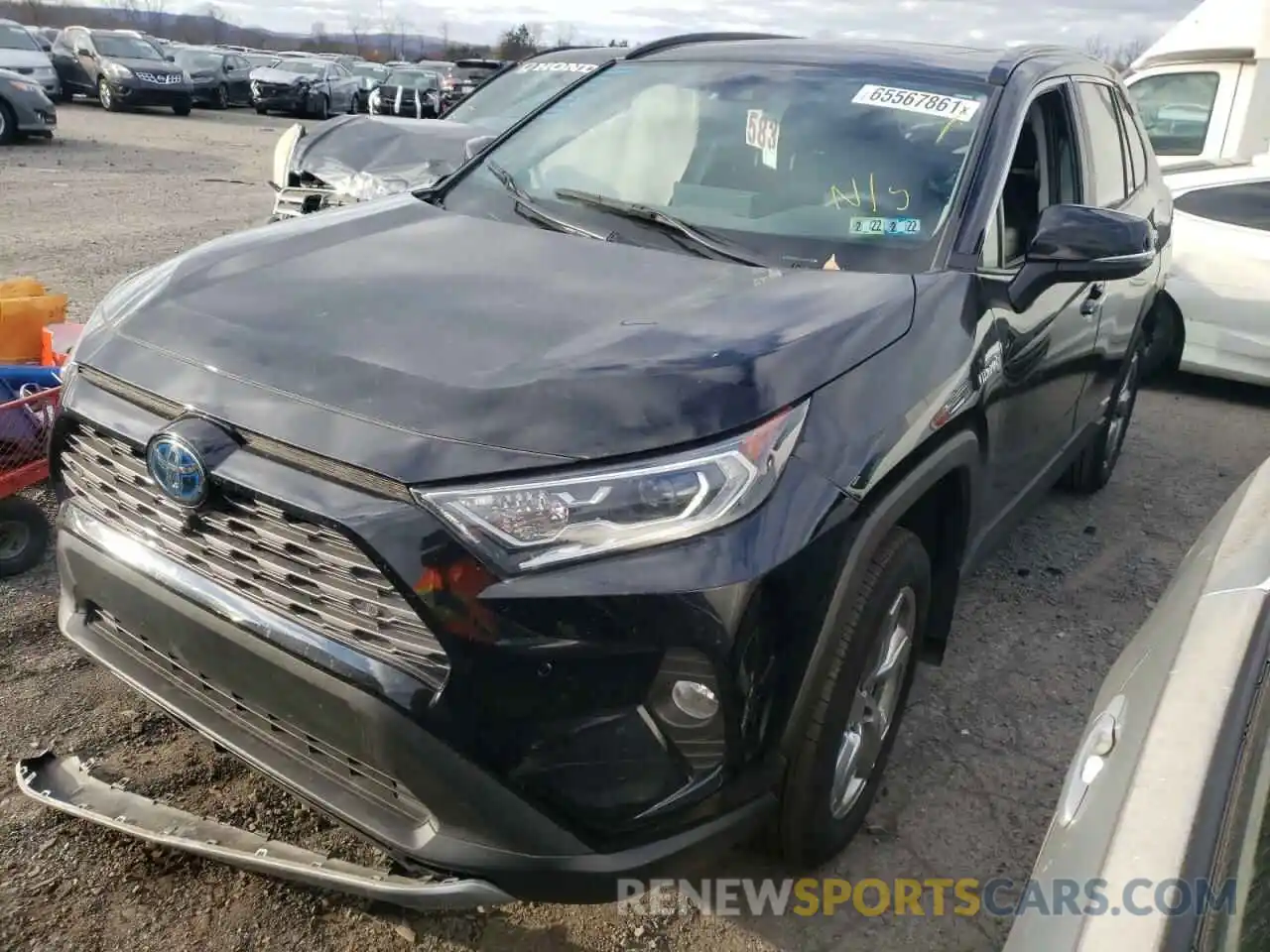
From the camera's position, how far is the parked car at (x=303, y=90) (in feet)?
88.5

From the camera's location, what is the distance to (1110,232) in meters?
2.71

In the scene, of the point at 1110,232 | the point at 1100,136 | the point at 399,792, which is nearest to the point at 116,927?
the point at 399,792

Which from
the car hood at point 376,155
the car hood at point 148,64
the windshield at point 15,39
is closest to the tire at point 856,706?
the car hood at point 376,155

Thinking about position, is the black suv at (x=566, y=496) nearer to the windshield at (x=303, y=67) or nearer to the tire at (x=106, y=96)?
the tire at (x=106, y=96)

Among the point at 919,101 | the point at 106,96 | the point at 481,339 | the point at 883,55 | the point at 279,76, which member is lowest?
the point at 106,96

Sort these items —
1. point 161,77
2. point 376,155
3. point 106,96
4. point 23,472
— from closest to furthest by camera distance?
point 23,472, point 376,155, point 161,77, point 106,96

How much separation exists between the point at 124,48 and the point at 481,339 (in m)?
25.6

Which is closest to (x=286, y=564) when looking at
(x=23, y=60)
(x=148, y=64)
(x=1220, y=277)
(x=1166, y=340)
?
→ (x=1220, y=277)

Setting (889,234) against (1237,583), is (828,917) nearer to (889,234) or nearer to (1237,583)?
(1237,583)

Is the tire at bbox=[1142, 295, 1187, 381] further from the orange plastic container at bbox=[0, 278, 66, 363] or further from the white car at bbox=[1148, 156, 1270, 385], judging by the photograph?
the orange plastic container at bbox=[0, 278, 66, 363]

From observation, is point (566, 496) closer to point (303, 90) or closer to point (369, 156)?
point (369, 156)

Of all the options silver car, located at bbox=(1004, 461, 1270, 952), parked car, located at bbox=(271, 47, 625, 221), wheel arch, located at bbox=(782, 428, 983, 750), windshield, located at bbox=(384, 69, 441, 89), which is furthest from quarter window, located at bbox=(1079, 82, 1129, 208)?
windshield, located at bbox=(384, 69, 441, 89)

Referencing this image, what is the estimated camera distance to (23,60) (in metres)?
19.0

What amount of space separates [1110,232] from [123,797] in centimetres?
279
